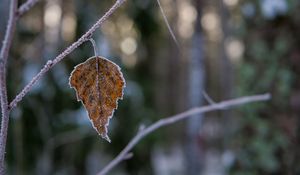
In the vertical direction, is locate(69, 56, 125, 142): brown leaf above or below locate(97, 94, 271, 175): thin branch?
above

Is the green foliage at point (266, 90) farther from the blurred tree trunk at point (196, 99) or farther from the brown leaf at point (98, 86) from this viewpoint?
the brown leaf at point (98, 86)

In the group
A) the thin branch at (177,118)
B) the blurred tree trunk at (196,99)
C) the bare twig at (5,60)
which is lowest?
the blurred tree trunk at (196,99)

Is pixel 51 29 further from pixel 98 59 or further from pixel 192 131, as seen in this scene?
pixel 98 59

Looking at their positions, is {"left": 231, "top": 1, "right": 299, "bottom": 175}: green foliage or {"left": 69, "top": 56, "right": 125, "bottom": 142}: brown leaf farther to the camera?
Answer: {"left": 231, "top": 1, "right": 299, "bottom": 175}: green foliage

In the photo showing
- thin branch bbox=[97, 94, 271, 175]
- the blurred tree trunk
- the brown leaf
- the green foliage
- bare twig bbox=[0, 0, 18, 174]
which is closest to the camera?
bare twig bbox=[0, 0, 18, 174]

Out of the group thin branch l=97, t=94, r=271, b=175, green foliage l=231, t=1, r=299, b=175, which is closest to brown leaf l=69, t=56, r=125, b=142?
thin branch l=97, t=94, r=271, b=175

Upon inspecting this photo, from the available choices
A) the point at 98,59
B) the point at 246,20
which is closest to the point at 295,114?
the point at 246,20

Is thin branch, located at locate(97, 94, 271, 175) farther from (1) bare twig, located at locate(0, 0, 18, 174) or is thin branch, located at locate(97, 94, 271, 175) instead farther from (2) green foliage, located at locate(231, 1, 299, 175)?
(2) green foliage, located at locate(231, 1, 299, 175)

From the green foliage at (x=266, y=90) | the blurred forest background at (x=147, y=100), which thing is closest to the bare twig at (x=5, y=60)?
the blurred forest background at (x=147, y=100)

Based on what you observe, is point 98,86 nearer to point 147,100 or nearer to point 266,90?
point 266,90
